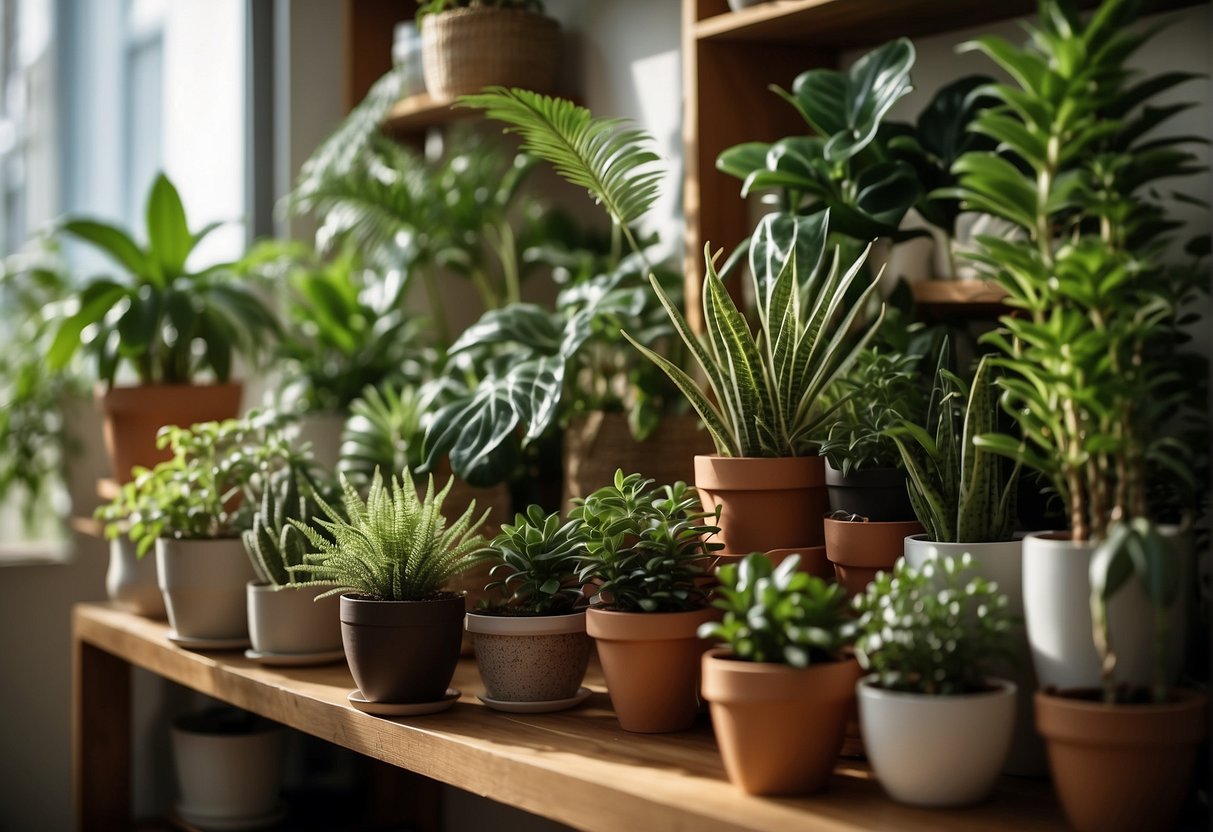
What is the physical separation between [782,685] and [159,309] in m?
1.58

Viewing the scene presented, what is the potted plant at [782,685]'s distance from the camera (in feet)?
3.80

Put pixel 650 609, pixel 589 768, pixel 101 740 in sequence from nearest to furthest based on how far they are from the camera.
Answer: pixel 589 768 → pixel 650 609 → pixel 101 740

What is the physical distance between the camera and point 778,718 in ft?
3.80

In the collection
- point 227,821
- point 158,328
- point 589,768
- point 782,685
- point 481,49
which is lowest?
point 227,821

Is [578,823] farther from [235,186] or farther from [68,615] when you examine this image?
[235,186]

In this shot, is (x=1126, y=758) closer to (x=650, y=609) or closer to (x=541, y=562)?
(x=650, y=609)

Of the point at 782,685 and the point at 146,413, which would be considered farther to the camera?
the point at 146,413

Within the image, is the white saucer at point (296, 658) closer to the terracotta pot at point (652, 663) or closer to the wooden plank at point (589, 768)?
the wooden plank at point (589, 768)

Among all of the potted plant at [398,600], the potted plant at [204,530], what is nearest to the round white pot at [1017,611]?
the potted plant at [398,600]

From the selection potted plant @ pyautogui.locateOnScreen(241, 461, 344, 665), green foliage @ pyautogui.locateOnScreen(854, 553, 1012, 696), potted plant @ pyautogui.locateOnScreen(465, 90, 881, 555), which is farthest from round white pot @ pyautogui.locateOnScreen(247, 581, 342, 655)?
green foliage @ pyautogui.locateOnScreen(854, 553, 1012, 696)

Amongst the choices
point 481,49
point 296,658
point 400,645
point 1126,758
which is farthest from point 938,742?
point 481,49

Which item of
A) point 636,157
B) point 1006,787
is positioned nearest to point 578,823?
point 1006,787

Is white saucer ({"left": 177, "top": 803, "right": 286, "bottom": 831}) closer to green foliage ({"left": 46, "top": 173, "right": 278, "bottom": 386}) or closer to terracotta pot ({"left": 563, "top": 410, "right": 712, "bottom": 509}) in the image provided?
green foliage ({"left": 46, "top": 173, "right": 278, "bottom": 386})

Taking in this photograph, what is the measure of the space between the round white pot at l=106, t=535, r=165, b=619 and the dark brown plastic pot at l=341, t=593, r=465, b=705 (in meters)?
0.87
